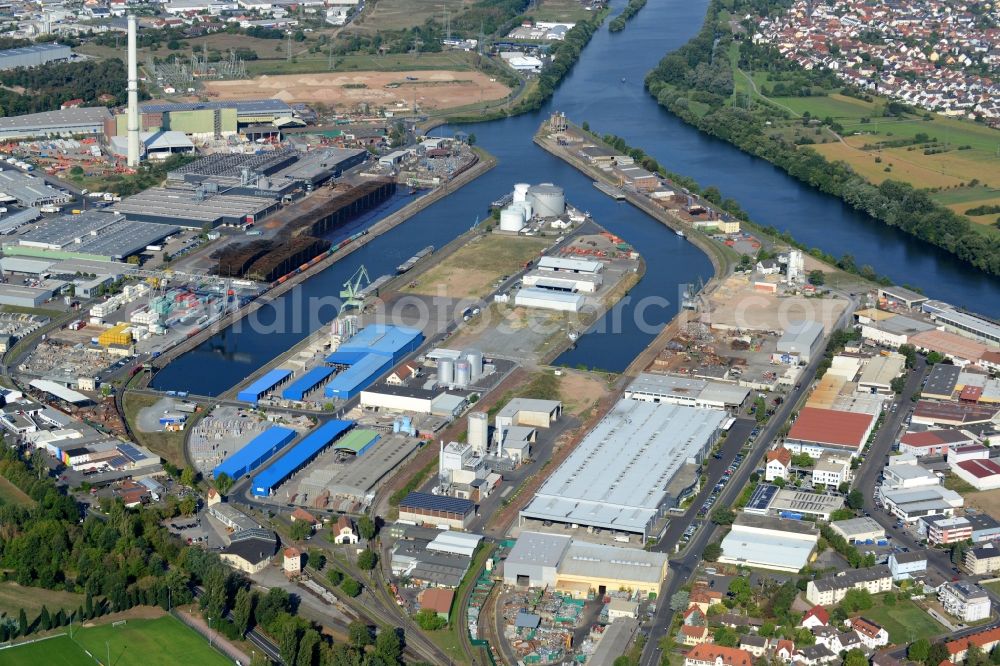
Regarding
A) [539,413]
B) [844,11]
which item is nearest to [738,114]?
[844,11]

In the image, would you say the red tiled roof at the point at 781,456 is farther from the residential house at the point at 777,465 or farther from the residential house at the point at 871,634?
the residential house at the point at 871,634

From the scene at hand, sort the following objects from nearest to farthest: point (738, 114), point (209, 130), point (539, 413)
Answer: point (539, 413) < point (209, 130) < point (738, 114)

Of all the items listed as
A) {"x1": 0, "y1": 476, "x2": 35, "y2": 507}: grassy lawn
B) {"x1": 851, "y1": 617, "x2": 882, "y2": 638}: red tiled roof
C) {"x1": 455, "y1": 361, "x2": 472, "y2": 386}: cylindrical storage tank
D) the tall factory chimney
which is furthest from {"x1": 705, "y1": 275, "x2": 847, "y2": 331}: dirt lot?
the tall factory chimney

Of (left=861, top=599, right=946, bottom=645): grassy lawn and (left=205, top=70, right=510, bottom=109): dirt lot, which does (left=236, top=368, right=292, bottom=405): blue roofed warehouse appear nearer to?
(left=861, top=599, right=946, bottom=645): grassy lawn

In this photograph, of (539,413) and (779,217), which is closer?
(539,413)

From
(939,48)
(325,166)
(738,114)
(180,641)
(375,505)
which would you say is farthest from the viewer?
(939,48)

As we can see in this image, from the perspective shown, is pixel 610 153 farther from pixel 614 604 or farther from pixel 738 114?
pixel 614 604
